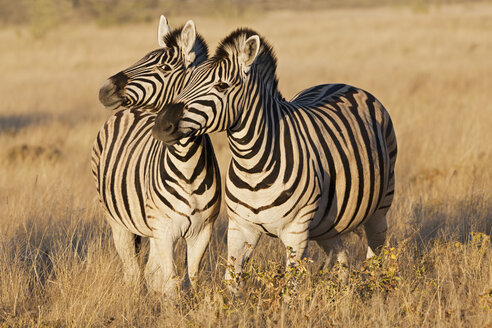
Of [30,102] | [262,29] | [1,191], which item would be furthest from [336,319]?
[262,29]

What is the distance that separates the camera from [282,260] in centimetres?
505

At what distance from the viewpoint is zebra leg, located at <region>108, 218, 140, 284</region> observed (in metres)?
4.79

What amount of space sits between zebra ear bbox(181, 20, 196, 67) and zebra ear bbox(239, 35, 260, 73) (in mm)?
615

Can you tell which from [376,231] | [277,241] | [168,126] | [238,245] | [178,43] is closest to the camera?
[168,126]

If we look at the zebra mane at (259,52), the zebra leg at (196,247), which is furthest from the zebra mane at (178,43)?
the zebra leg at (196,247)

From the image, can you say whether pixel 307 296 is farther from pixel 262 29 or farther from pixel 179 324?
pixel 262 29

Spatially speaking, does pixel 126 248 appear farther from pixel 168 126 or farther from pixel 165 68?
pixel 168 126

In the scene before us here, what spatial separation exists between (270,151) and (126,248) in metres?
1.88

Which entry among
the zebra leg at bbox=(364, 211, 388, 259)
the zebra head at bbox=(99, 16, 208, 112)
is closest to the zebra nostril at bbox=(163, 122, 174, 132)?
the zebra head at bbox=(99, 16, 208, 112)

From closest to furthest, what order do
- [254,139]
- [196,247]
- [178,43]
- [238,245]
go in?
[254,139], [238,245], [196,247], [178,43]

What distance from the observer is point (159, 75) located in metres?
4.08

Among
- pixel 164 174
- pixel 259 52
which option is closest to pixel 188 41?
pixel 259 52

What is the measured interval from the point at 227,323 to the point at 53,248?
7.78ft

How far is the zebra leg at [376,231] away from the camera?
485 cm
